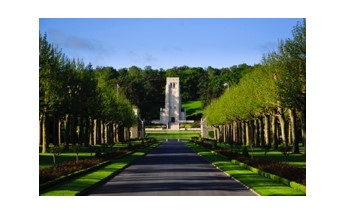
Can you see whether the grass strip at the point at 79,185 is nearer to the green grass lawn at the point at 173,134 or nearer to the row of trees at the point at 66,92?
the row of trees at the point at 66,92

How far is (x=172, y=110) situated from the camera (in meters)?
151

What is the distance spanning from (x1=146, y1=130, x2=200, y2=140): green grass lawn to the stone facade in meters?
4.43

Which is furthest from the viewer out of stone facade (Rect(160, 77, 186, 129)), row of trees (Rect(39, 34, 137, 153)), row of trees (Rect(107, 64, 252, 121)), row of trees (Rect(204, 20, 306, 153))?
stone facade (Rect(160, 77, 186, 129))

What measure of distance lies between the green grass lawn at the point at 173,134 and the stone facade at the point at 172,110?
14.5 feet

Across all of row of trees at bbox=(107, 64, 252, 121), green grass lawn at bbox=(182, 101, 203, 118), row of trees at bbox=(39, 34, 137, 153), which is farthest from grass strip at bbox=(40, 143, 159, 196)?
green grass lawn at bbox=(182, 101, 203, 118)

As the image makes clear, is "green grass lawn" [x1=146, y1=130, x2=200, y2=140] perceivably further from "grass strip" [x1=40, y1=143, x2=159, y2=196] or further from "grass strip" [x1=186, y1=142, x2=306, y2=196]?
"grass strip" [x1=40, y1=143, x2=159, y2=196]

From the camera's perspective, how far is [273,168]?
1309 inches

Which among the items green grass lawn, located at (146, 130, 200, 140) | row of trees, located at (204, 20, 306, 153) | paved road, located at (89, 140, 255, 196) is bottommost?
paved road, located at (89, 140, 255, 196)

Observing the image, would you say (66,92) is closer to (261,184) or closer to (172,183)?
(172,183)

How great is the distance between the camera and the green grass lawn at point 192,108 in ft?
537

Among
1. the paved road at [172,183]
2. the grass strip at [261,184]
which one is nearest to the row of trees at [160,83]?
the paved road at [172,183]

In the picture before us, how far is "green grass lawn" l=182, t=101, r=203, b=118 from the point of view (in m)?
164
